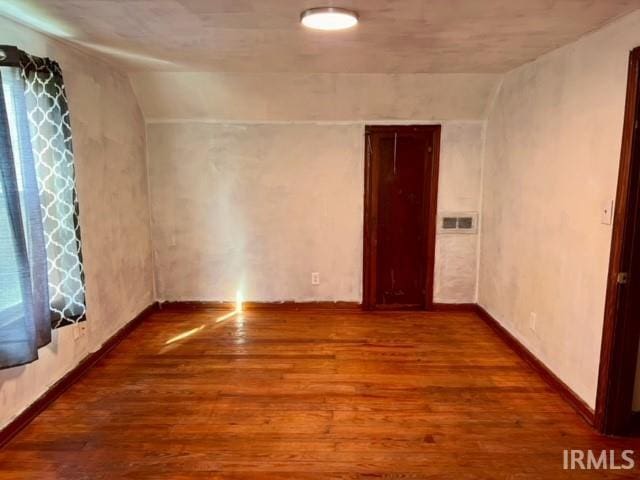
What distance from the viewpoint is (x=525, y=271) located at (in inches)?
134

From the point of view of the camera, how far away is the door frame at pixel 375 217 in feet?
14.1

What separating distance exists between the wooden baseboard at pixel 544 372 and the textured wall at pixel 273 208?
0.69 metres

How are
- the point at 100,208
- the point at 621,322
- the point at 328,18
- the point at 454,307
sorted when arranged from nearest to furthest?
the point at 328,18 → the point at 621,322 → the point at 100,208 → the point at 454,307

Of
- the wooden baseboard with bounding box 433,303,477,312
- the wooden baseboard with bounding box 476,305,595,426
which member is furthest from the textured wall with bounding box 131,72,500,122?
the wooden baseboard with bounding box 476,305,595,426

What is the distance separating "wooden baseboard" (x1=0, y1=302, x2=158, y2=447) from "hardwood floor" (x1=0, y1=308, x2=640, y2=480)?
43mm

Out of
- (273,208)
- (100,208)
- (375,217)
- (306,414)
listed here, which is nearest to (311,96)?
(273,208)

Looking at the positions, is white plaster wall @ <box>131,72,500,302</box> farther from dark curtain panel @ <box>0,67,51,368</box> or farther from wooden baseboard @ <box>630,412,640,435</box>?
wooden baseboard @ <box>630,412,640,435</box>

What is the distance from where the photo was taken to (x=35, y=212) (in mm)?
2422

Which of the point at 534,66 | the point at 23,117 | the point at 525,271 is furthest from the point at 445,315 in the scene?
the point at 23,117

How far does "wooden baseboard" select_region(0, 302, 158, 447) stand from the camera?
2.45 metres

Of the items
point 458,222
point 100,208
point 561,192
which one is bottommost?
point 458,222

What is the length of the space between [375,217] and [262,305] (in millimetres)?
1451

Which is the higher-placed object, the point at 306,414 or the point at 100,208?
the point at 100,208

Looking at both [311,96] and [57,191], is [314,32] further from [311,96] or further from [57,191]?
[57,191]
